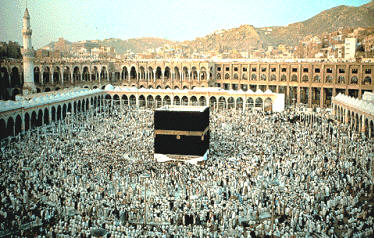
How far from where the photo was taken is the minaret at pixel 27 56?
123ft

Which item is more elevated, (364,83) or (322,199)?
(364,83)

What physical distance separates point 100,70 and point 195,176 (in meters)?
36.3

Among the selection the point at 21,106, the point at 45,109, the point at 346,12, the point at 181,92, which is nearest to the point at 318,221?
the point at 21,106

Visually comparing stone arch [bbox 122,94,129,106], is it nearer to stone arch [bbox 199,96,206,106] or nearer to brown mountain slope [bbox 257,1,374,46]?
stone arch [bbox 199,96,206,106]

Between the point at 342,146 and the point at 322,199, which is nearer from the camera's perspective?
the point at 322,199

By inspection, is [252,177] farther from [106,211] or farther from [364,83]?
[364,83]

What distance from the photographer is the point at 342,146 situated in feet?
75.7

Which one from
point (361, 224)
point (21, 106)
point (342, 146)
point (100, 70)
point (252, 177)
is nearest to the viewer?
point (361, 224)

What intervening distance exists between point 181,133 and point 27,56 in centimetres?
2382

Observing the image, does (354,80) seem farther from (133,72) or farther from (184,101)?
(133,72)

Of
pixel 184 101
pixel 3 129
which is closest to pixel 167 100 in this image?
pixel 184 101

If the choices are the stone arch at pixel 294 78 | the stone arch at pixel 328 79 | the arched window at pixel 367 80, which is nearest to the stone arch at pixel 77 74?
the stone arch at pixel 294 78

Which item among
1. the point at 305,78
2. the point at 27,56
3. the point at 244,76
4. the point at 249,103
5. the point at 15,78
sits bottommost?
the point at 249,103

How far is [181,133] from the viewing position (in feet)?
72.0
